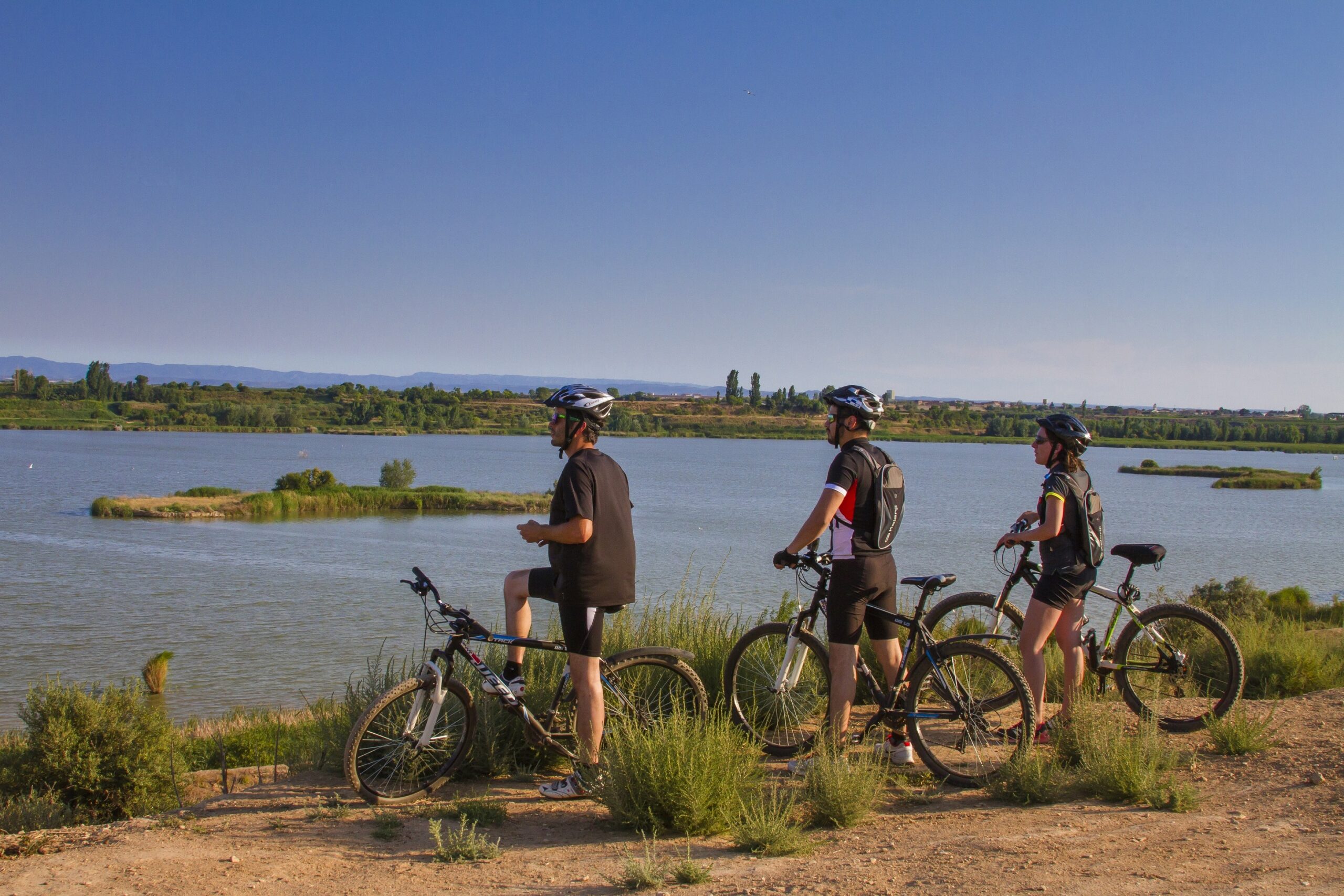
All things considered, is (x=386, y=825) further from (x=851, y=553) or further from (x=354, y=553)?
(x=354, y=553)

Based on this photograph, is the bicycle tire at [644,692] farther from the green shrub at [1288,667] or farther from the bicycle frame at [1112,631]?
the green shrub at [1288,667]

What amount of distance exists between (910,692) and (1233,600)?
18.3 m

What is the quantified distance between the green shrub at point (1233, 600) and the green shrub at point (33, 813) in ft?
54.1

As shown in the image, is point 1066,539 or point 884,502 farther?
point 1066,539

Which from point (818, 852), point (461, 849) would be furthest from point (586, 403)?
point (818, 852)

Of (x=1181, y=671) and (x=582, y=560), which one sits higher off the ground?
(x=582, y=560)

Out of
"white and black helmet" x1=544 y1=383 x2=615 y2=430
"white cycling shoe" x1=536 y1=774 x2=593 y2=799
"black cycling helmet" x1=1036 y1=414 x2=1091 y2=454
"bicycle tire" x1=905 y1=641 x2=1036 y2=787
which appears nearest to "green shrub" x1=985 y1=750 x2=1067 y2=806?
"bicycle tire" x1=905 y1=641 x2=1036 y2=787

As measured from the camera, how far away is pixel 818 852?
171 inches

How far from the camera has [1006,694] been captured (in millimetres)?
5809

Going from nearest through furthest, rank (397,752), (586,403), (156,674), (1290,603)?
(586,403), (397,752), (156,674), (1290,603)

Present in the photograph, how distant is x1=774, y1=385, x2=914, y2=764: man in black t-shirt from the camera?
517 cm

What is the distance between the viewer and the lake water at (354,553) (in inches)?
882

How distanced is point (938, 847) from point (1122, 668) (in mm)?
2612

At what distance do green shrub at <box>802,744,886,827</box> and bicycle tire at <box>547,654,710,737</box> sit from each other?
693mm
